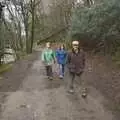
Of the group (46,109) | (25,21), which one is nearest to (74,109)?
(46,109)

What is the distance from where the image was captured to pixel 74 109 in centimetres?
978

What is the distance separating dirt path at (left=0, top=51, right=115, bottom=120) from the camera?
898cm

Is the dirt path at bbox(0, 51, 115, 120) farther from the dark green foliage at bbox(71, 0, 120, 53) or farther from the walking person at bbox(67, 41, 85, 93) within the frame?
the dark green foliage at bbox(71, 0, 120, 53)

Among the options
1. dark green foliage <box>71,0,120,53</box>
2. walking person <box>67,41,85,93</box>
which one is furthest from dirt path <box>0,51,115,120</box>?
dark green foliage <box>71,0,120,53</box>

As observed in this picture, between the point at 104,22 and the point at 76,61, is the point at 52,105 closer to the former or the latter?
the point at 76,61

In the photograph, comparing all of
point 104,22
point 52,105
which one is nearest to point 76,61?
point 52,105

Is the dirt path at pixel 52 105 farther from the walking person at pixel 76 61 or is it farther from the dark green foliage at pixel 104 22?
the dark green foliage at pixel 104 22

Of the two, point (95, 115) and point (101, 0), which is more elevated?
point (101, 0)

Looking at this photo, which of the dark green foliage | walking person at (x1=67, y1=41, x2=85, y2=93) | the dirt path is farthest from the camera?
the dark green foliage

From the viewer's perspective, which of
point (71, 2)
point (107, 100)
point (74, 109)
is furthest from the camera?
point (71, 2)

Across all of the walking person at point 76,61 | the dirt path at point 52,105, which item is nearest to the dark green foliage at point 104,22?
the walking person at point 76,61

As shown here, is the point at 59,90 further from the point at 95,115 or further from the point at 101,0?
the point at 101,0

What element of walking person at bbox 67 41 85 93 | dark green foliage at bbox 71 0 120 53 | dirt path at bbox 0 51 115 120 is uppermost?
dark green foliage at bbox 71 0 120 53

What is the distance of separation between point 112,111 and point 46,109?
1837 millimetres
